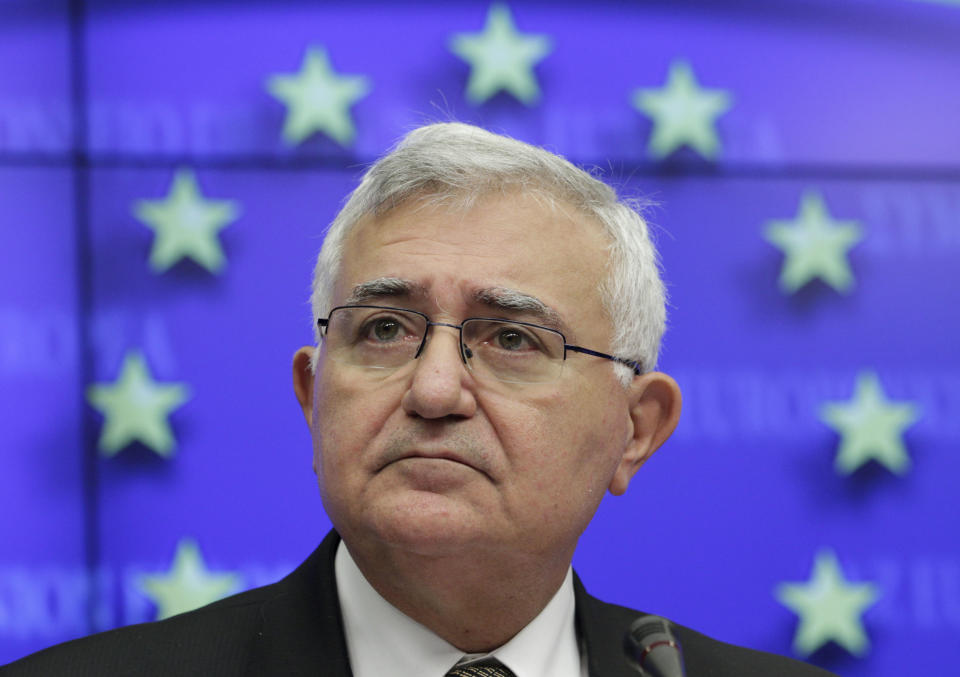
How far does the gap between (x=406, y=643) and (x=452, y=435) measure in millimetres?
363

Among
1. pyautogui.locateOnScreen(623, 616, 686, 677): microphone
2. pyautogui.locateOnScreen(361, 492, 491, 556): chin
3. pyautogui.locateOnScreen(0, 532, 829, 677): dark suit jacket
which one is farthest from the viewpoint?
pyautogui.locateOnScreen(0, 532, 829, 677): dark suit jacket

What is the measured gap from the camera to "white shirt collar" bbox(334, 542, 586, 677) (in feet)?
5.82

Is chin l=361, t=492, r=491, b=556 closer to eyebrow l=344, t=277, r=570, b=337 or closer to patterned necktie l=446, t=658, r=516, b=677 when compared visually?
patterned necktie l=446, t=658, r=516, b=677

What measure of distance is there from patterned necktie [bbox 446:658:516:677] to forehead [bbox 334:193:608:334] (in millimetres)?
581

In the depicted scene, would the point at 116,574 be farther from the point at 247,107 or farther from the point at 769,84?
the point at 769,84

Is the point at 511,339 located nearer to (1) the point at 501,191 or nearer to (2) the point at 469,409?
(2) the point at 469,409

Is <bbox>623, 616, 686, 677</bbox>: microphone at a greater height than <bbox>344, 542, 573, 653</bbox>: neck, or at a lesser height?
lesser

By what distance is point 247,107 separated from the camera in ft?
10.3

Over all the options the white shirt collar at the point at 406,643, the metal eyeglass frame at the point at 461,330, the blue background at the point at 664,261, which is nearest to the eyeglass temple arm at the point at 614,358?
the metal eyeglass frame at the point at 461,330

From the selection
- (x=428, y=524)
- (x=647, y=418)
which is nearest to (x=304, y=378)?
(x=428, y=524)

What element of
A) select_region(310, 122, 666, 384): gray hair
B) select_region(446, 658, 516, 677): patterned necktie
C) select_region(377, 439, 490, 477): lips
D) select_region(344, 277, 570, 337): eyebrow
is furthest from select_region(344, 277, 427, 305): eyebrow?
select_region(446, 658, 516, 677): patterned necktie

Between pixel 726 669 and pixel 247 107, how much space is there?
1997 millimetres

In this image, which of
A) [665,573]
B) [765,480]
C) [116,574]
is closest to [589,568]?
[665,573]

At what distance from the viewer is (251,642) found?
184cm
